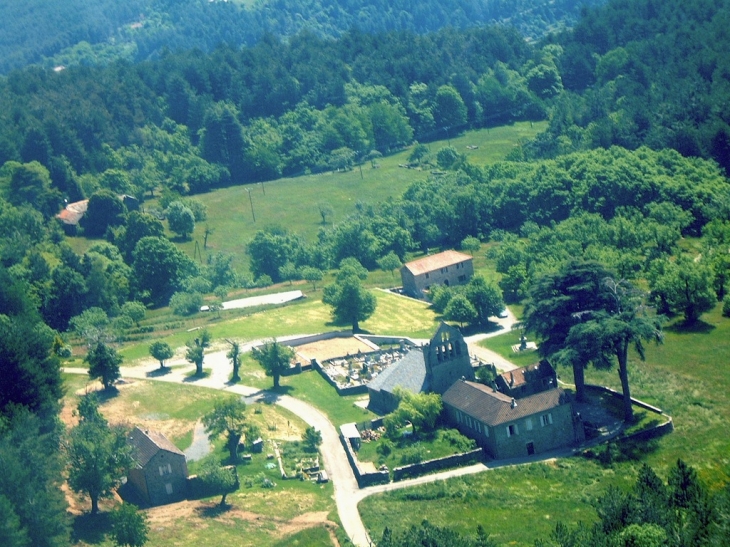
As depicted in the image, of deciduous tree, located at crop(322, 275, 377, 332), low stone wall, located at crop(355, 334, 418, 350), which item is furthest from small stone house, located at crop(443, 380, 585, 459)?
deciduous tree, located at crop(322, 275, 377, 332)

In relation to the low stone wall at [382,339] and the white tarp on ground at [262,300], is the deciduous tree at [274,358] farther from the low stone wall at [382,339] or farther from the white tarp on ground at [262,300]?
the white tarp on ground at [262,300]

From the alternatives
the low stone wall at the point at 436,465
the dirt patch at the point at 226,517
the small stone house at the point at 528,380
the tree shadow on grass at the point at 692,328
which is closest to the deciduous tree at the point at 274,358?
the small stone house at the point at 528,380

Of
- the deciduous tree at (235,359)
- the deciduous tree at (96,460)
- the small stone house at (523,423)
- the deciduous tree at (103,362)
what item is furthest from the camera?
the deciduous tree at (235,359)

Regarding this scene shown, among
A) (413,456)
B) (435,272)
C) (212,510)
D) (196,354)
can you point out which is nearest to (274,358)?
(196,354)

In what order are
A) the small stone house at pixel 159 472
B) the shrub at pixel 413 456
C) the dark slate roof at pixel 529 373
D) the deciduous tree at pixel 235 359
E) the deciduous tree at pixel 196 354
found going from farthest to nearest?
the deciduous tree at pixel 196 354
the deciduous tree at pixel 235 359
the dark slate roof at pixel 529 373
the shrub at pixel 413 456
the small stone house at pixel 159 472

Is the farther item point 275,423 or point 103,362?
point 103,362

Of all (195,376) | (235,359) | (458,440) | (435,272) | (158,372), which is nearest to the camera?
(458,440)

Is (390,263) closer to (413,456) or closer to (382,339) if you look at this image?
(382,339)
